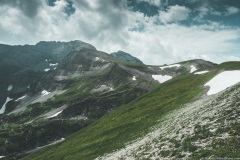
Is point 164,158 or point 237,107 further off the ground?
point 237,107

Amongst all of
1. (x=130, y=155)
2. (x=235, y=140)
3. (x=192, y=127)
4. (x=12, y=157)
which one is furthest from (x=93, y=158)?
(x=12, y=157)

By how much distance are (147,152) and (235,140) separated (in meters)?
15.0

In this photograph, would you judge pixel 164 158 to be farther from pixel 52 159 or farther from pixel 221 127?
pixel 52 159

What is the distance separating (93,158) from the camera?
190 ft

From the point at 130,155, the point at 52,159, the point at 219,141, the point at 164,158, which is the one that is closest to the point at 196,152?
the point at 219,141

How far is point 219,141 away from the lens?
96.7 feet

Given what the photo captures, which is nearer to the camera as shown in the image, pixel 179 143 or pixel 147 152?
pixel 179 143

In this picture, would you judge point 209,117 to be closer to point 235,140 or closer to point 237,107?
point 237,107

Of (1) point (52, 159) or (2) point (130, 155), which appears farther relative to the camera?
(1) point (52, 159)

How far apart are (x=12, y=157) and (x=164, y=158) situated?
177451mm

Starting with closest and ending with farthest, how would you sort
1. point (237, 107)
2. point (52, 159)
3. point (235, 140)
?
point (235, 140), point (237, 107), point (52, 159)

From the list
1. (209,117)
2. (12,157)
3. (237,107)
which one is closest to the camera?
(237,107)

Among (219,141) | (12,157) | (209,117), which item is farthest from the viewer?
(12,157)

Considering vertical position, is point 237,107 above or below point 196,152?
above
